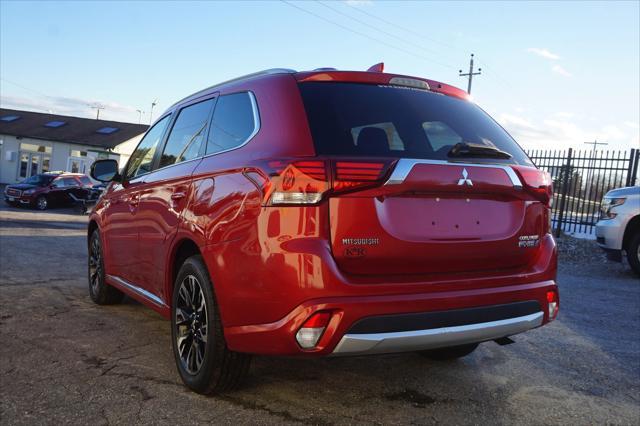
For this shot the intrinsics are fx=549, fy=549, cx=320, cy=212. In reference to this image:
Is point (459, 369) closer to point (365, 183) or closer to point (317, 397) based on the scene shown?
point (317, 397)

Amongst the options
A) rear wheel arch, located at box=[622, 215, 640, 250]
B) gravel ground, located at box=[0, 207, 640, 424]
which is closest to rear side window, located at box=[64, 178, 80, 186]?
gravel ground, located at box=[0, 207, 640, 424]

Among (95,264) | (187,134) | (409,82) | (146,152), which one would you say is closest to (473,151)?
(409,82)

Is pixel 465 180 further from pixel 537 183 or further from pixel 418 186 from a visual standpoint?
pixel 537 183

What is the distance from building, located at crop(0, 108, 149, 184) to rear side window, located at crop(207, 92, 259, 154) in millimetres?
37361

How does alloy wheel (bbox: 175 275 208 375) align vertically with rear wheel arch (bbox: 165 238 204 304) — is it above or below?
below

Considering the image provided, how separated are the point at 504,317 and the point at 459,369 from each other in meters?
1.16

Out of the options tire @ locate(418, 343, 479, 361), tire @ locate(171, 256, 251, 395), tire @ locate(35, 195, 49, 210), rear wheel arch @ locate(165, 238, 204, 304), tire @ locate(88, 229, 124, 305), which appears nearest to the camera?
tire @ locate(171, 256, 251, 395)

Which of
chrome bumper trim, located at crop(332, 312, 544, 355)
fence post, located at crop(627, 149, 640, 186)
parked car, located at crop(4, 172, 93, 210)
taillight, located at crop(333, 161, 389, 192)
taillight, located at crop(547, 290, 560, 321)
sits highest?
fence post, located at crop(627, 149, 640, 186)

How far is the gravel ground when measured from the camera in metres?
2.96

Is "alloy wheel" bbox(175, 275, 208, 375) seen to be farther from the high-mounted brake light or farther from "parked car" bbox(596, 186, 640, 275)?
"parked car" bbox(596, 186, 640, 275)

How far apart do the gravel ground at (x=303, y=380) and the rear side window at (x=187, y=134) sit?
1410 millimetres

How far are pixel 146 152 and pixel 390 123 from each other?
2.52 metres

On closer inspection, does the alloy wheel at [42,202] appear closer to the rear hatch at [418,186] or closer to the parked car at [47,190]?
the parked car at [47,190]

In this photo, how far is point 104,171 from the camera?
513cm
